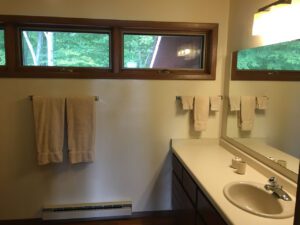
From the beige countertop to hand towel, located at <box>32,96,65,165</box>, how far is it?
1.06m

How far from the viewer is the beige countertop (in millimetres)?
1214

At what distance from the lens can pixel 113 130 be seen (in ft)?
7.84

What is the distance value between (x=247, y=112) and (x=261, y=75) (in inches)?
13.1

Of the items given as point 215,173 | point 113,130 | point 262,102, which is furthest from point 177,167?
point 262,102

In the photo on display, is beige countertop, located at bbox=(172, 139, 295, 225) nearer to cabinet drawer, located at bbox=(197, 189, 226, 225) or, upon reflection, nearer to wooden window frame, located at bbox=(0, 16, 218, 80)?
cabinet drawer, located at bbox=(197, 189, 226, 225)

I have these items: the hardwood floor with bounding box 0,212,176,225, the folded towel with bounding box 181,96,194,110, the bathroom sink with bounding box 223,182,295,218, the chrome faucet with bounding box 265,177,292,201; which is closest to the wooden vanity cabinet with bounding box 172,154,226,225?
the bathroom sink with bounding box 223,182,295,218

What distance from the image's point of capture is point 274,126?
1.81 metres

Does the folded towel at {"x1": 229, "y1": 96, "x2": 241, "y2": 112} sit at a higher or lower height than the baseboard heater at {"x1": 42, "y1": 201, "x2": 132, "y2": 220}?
higher

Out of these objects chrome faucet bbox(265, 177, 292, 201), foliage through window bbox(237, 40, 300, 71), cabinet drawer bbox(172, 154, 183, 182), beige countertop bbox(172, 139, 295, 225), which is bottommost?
cabinet drawer bbox(172, 154, 183, 182)

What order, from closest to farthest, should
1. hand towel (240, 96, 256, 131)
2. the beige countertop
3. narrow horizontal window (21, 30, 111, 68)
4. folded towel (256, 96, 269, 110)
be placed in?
the beige countertop, folded towel (256, 96, 269, 110), hand towel (240, 96, 256, 131), narrow horizontal window (21, 30, 111, 68)

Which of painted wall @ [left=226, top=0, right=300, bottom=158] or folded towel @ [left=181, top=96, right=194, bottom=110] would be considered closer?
painted wall @ [left=226, top=0, right=300, bottom=158]

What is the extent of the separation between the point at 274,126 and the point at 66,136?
174cm

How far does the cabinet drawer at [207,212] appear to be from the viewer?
1.36m

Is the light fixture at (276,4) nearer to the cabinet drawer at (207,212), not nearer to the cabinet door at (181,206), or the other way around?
the cabinet drawer at (207,212)
